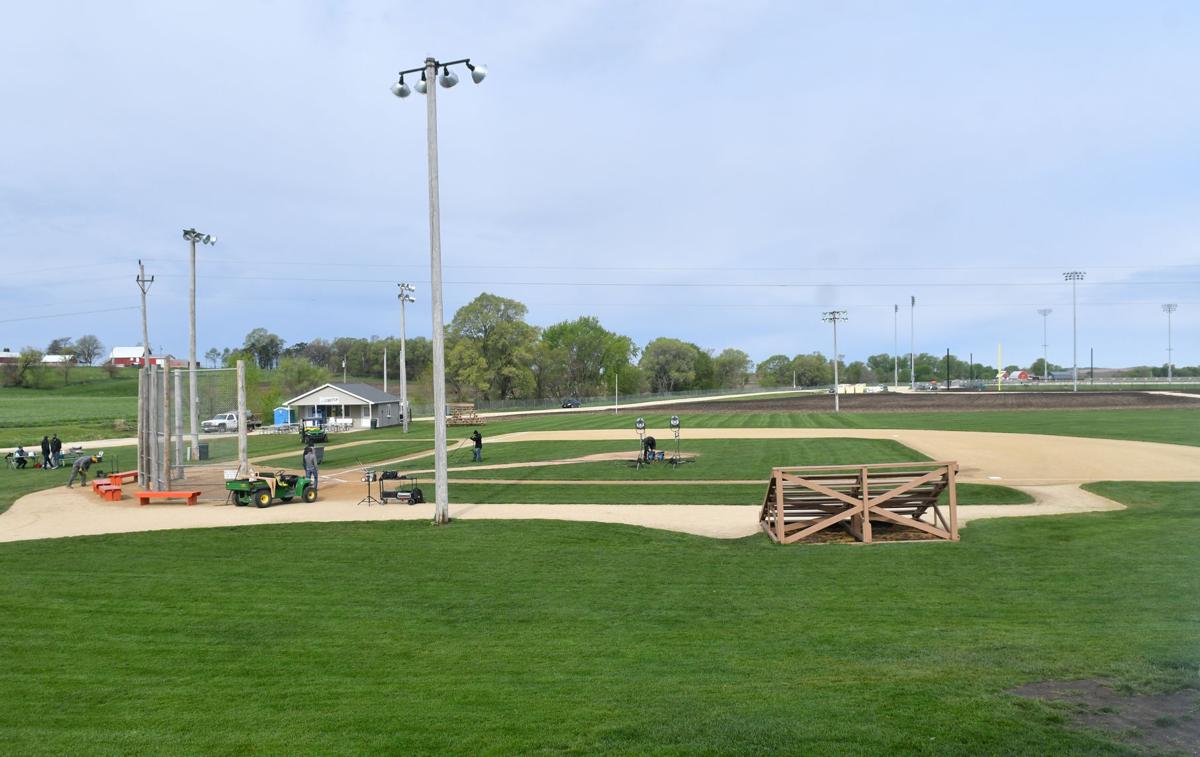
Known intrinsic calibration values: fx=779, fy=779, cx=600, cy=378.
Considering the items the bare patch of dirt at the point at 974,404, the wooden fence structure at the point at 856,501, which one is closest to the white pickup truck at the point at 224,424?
the wooden fence structure at the point at 856,501

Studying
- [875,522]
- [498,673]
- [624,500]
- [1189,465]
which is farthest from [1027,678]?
[1189,465]

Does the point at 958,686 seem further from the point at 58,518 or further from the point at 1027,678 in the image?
the point at 58,518

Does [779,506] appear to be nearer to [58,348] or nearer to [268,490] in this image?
[268,490]

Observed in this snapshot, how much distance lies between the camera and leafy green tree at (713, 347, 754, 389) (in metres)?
171

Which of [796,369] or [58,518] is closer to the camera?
[58,518]

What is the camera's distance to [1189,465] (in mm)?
26219

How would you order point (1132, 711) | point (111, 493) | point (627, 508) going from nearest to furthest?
1. point (1132, 711)
2. point (627, 508)
3. point (111, 493)

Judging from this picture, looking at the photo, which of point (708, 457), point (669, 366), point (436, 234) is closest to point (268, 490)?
point (436, 234)

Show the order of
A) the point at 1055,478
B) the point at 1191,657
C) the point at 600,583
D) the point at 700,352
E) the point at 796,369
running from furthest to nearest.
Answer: the point at 796,369 < the point at 700,352 < the point at 1055,478 < the point at 600,583 < the point at 1191,657

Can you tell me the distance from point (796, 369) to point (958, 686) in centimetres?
19210

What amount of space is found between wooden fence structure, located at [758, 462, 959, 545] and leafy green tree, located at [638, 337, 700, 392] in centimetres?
13643

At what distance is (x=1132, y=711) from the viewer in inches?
246

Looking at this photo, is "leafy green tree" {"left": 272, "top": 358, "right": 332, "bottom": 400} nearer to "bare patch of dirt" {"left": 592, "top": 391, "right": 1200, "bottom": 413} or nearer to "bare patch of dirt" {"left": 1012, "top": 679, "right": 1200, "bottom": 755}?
"bare patch of dirt" {"left": 592, "top": 391, "right": 1200, "bottom": 413}

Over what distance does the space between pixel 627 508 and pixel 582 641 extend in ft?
35.2
